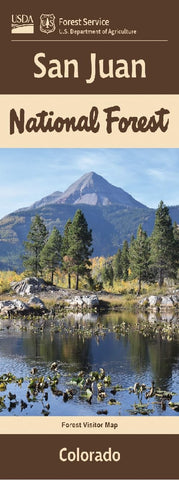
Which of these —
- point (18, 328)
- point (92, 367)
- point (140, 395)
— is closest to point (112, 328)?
point (18, 328)

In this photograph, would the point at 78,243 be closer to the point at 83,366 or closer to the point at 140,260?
the point at 140,260

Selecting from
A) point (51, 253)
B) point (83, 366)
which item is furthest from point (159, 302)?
point (83, 366)

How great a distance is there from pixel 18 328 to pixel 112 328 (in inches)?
375

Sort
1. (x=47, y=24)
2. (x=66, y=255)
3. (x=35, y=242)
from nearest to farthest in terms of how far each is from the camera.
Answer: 1. (x=47, y=24)
2. (x=66, y=255)
3. (x=35, y=242)

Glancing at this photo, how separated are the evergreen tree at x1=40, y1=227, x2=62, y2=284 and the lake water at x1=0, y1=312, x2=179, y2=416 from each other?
30853 mm

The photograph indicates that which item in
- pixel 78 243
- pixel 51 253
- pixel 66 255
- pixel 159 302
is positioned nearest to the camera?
pixel 159 302

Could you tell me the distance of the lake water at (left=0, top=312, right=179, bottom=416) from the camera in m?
20.2

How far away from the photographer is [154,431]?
15844 mm

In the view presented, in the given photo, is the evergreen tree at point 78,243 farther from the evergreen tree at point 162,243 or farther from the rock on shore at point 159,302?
the rock on shore at point 159,302

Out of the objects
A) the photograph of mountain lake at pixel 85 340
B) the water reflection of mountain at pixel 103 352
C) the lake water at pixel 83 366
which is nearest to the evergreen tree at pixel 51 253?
the photograph of mountain lake at pixel 85 340

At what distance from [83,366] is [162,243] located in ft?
163

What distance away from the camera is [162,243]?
75.2 m

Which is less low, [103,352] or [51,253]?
[51,253]

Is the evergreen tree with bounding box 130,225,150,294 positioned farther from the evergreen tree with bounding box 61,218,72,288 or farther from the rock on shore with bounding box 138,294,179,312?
the evergreen tree with bounding box 61,218,72,288
